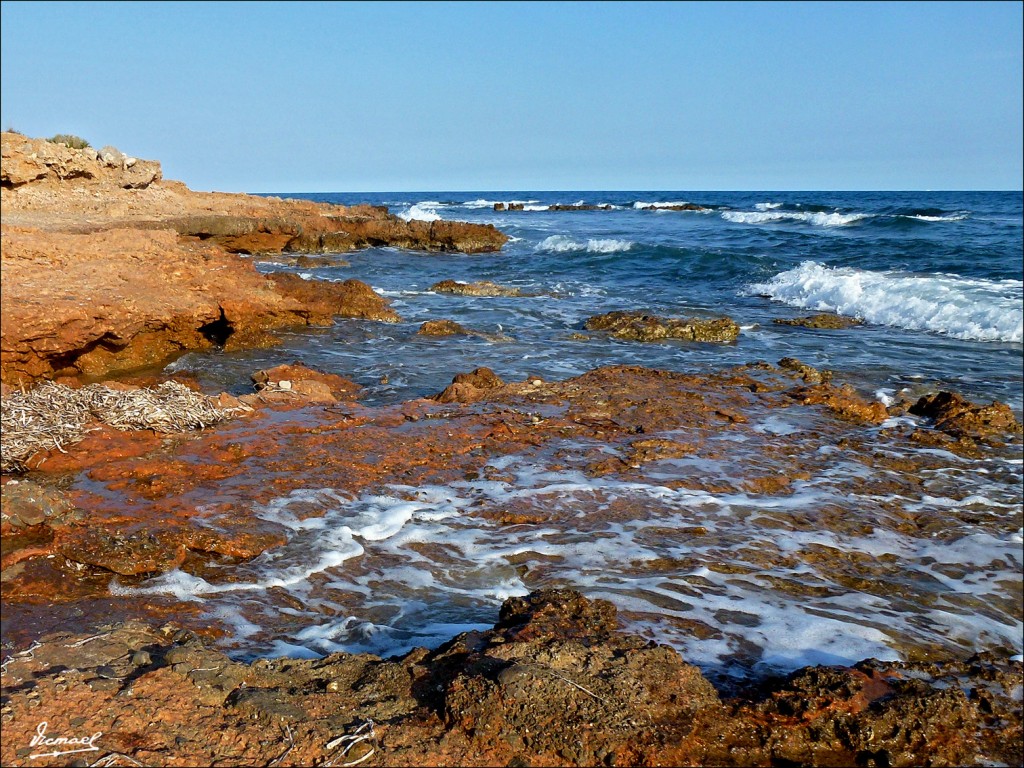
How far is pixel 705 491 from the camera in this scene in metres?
4.65

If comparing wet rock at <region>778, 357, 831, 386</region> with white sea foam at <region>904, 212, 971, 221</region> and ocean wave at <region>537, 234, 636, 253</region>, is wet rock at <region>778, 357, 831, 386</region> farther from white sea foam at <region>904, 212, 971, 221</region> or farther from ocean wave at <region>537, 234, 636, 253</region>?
white sea foam at <region>904, 212, 971, 221</region>

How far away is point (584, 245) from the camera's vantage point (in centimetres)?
2403

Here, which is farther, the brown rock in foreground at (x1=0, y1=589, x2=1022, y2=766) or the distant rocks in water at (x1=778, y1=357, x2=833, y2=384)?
the distant rocks in water at (x1=778, y1=357, x2=833, y2=384)

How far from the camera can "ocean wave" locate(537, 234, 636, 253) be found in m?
22.8

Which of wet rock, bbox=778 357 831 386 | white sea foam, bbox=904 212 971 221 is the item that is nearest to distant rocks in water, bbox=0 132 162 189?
wet rock, bbox=778 357 831 386

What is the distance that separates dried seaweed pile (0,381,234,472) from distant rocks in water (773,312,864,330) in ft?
30.5

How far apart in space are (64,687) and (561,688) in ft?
4.59

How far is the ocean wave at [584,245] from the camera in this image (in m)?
22.8

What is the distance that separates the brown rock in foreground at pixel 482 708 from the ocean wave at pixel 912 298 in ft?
31.5

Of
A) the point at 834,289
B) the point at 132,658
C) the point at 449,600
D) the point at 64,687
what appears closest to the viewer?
the point at 64,687

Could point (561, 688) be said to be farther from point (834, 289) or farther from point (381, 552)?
point (834, 289)

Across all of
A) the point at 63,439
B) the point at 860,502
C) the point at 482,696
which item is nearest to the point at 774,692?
the point at 482,696

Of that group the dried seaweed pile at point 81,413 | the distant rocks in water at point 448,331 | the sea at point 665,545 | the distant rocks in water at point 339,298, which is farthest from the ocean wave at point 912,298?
the dried seaweed pile at point 81,413

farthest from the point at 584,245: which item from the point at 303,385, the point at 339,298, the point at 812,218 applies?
the point at 303,385
